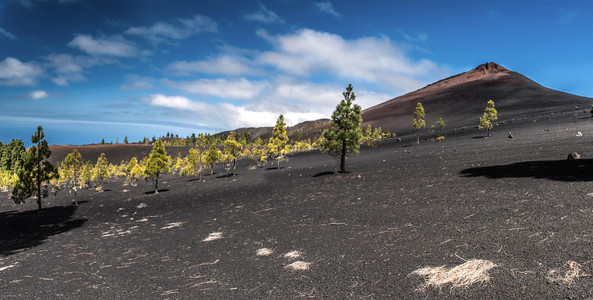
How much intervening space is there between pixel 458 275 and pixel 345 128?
25901 mm

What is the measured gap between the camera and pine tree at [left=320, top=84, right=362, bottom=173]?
31469 millimetres

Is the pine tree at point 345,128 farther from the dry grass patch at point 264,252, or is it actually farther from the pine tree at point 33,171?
the pine tree at point 33,171

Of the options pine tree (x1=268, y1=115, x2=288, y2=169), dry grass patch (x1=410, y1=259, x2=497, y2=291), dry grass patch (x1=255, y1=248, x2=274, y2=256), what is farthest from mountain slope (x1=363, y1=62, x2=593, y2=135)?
dry grass patch (x1=410, y1=259, x2=497, y2=291)

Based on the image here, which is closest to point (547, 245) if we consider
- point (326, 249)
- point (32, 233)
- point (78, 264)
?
point (326, 249)

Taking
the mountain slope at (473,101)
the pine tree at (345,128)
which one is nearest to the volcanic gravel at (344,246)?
the pine tree at (345,128)

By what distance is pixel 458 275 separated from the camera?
6793 millimetres

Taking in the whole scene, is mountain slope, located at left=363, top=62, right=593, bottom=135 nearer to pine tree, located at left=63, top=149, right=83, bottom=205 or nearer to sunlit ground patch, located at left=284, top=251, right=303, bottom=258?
pine tree, located at left=63, top=149, right=83, bottom=205

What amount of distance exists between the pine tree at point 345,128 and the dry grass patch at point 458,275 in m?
24.5

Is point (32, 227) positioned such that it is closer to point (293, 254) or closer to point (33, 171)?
point (33, 171)

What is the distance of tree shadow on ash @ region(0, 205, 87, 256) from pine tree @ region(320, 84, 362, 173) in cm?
2412

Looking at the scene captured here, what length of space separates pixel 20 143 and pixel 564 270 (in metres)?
111

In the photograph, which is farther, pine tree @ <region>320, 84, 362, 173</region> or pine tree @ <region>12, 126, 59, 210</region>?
pine tree @ <region>320, 84, 362, 173</region>

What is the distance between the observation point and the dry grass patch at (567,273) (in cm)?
597

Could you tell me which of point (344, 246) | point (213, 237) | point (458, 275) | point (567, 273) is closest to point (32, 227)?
point (213, 237)
